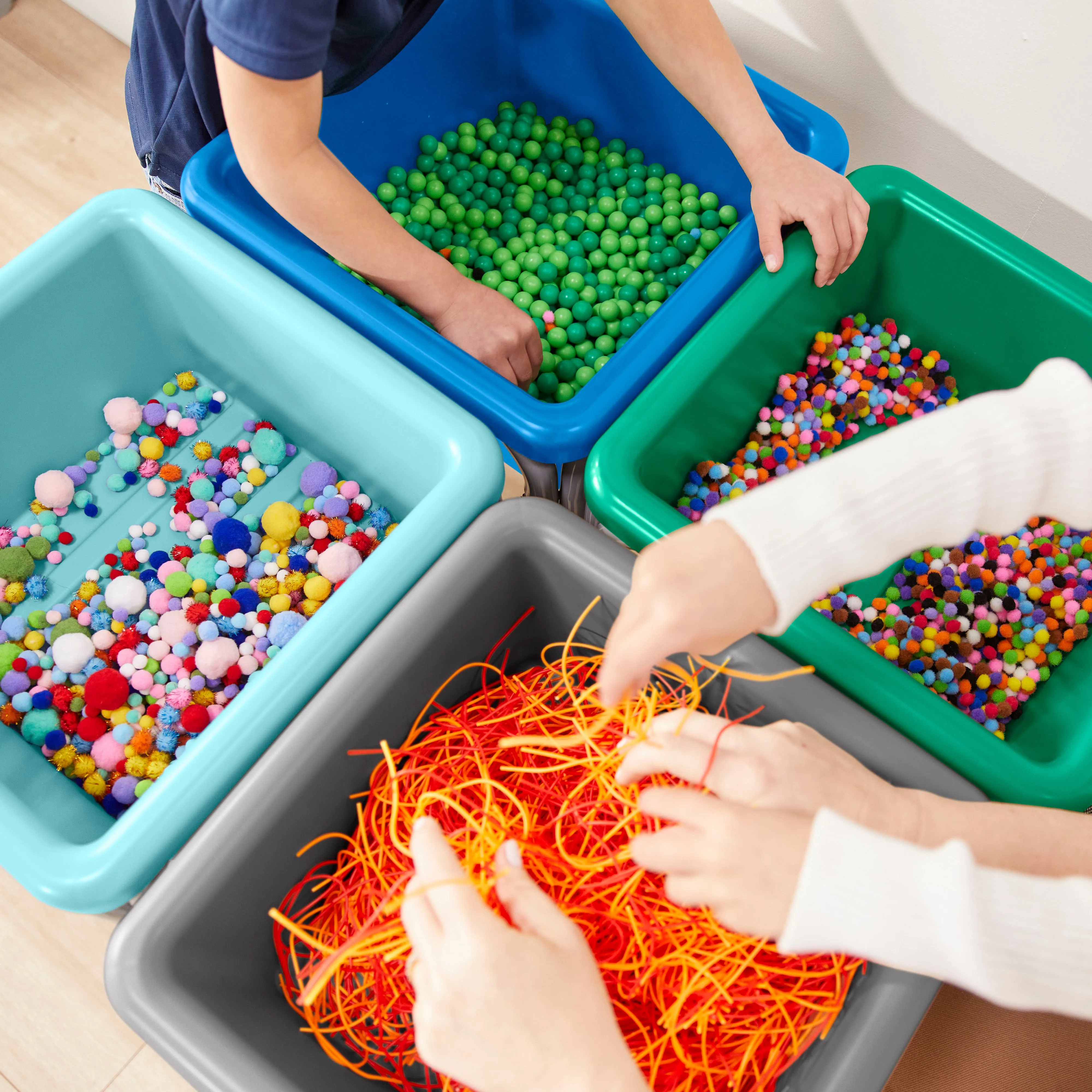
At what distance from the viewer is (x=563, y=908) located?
595mm

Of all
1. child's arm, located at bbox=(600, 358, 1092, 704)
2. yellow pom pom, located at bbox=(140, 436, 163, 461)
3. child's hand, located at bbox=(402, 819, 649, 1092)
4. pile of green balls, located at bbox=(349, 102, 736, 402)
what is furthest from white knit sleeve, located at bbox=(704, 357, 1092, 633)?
yellow pom pom, located at bbox=(140, 436, 163, 461)

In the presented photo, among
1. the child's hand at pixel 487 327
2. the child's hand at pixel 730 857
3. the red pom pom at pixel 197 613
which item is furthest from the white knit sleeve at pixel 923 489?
the red pom pom at pixel 197 613

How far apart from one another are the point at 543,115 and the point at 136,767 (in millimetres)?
878

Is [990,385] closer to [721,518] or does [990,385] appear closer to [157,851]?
[721,518]

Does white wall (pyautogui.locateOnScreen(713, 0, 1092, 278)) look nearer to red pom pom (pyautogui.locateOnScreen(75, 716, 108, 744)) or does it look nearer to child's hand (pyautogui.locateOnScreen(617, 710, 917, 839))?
child's hand (pyautogui.locateOnScreen(617, 710, 917, 839))

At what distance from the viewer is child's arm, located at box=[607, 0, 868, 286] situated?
0.79 metres

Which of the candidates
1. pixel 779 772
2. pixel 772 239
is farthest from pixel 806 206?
pixel 779 772

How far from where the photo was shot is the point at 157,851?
0.58m

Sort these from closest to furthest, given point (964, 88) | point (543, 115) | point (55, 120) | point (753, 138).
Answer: point (753, 138) < point (964, 88) < point (543, 115) < point (55, 120)

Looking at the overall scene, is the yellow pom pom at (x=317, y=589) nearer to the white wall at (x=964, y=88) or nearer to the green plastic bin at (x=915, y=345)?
the green plastic bin at (x=915, y=345)

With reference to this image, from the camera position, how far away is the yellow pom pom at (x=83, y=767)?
0.77 meters

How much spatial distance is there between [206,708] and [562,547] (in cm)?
38

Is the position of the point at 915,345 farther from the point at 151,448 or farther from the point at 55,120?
the point at 55,120

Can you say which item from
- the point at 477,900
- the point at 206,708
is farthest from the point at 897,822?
the point at 206,708
